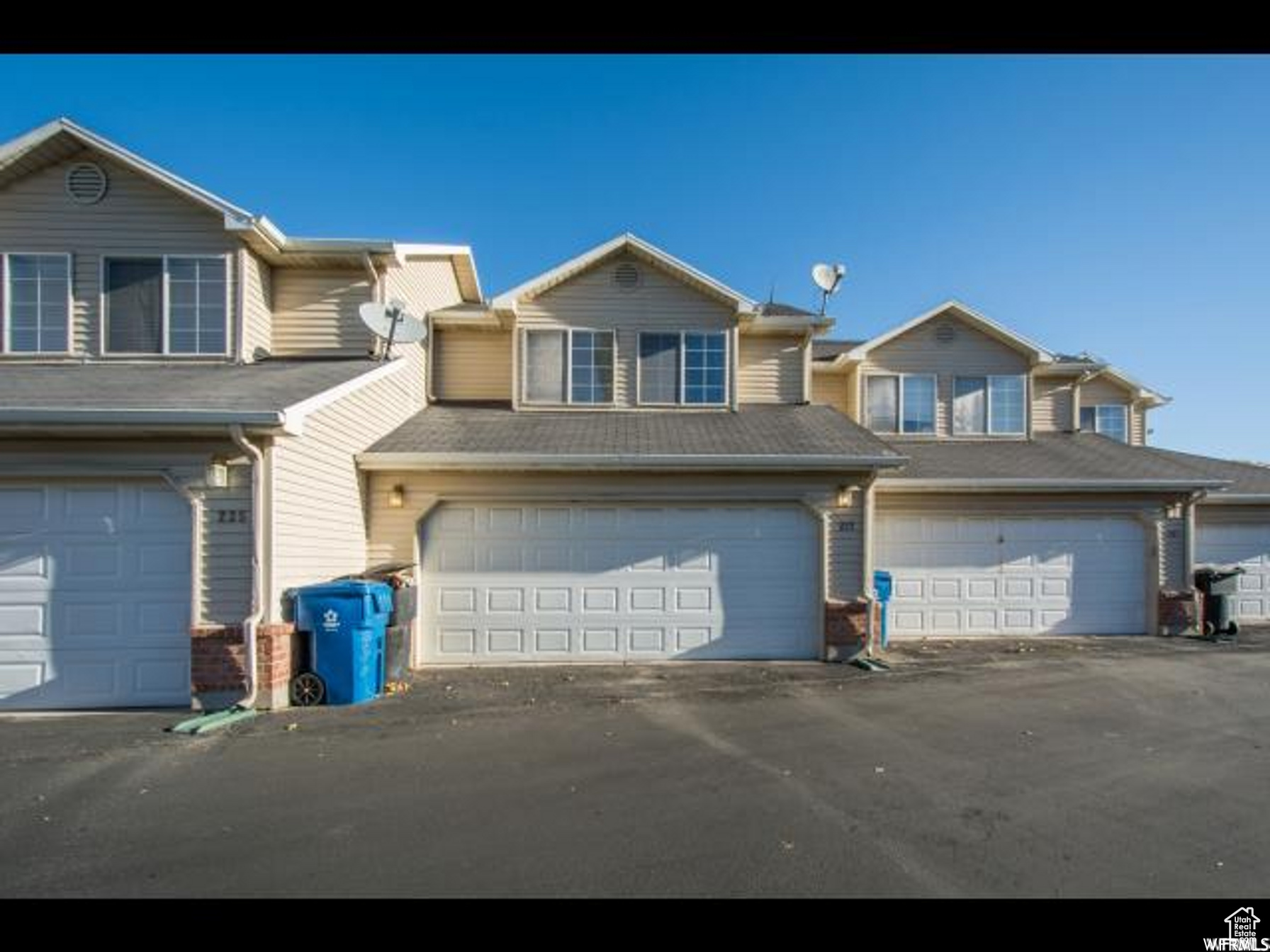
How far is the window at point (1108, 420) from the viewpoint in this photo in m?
16.4

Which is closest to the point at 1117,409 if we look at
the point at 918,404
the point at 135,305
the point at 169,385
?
the point at 918,404

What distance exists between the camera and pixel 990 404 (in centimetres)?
1351

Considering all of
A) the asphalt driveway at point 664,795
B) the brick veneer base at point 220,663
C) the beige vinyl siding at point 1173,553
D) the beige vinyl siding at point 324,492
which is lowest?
the asphalt driveway at point 664,795

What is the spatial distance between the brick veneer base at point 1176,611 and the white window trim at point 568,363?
10.5m

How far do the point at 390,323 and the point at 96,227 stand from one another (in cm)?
447

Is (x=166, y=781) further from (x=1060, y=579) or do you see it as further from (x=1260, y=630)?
(x=1260, y=630)

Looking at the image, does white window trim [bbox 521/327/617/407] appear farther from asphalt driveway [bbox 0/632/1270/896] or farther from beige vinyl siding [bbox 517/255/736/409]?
asphalt driveway [bbox 0/632/1270/896]

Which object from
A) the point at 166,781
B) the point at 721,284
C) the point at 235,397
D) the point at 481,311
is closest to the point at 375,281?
the point at 481,311

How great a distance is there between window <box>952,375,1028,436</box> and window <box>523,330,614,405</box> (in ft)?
25.4

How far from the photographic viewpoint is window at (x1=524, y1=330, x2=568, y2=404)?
11.4 metres

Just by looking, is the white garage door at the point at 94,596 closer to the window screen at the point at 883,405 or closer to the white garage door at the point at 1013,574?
the white garage door at the point at 1013,574

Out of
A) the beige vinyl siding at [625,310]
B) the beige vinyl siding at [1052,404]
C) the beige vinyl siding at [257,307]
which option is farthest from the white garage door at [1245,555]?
the beige vinyl siding at [257,307]
